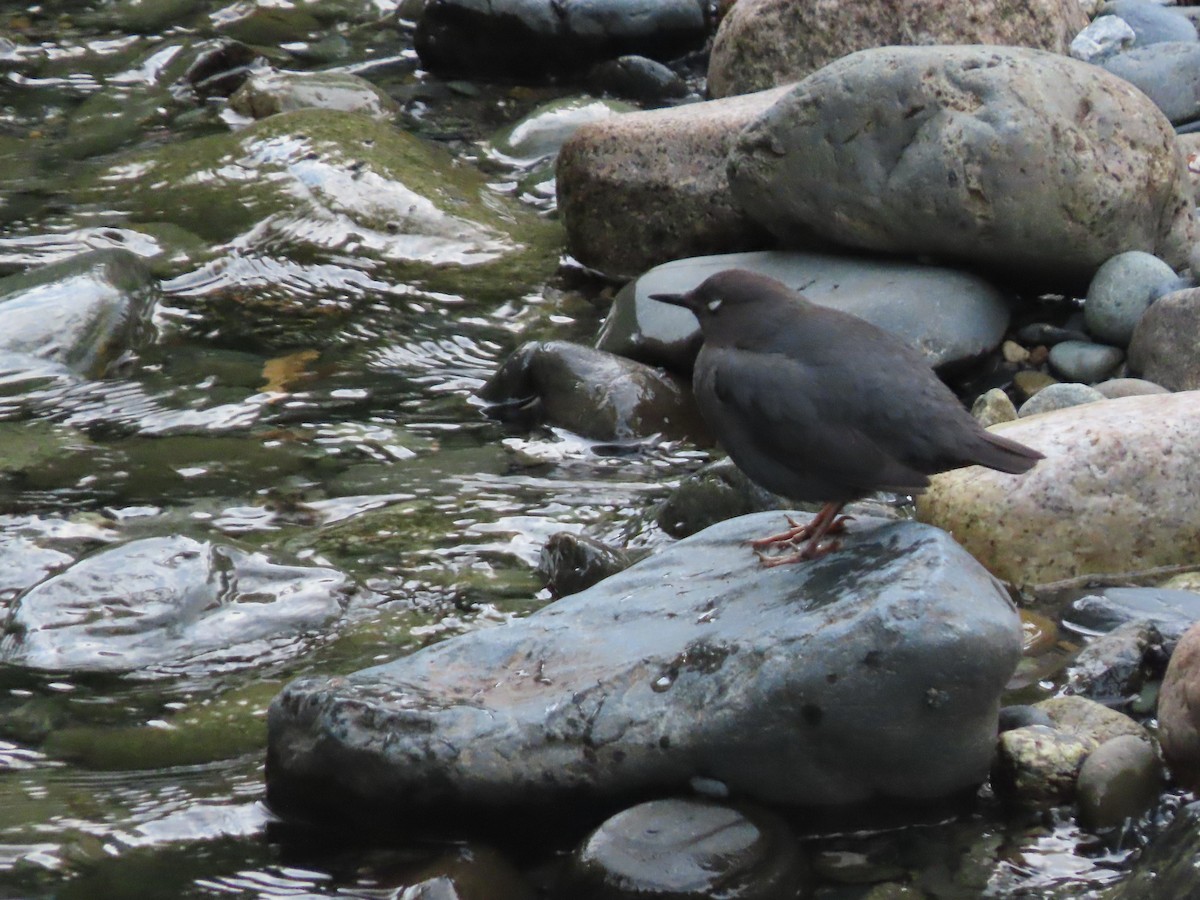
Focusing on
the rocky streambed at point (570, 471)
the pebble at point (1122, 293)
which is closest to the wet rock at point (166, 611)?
the rocky streambed at point (570, 471)

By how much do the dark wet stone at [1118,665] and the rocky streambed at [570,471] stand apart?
0.04 ft

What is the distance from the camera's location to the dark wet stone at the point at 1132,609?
4.79 m

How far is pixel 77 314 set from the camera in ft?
23.1

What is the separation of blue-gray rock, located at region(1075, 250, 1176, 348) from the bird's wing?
2.94 m

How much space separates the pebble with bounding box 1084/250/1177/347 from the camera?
6680 millimetres

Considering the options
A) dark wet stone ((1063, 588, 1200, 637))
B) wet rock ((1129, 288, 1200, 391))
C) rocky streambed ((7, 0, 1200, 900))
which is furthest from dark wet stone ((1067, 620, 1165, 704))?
wet rock ((1129, 288, 1200, 391))

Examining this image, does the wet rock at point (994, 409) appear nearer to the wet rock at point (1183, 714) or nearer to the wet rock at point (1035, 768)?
the wet rock at point (1183, 714)

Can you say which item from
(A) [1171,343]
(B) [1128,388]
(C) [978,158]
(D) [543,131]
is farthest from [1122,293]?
(D) [543,131]

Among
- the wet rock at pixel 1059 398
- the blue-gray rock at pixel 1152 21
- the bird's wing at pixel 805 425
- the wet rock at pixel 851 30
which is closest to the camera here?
the bird's wing at pixel 805 425

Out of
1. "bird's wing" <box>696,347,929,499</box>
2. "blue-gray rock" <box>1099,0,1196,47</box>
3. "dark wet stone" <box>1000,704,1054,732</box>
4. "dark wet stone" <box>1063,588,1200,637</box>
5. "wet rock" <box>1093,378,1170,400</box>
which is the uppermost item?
"bird's wing" <box>696,347,929,499</box>

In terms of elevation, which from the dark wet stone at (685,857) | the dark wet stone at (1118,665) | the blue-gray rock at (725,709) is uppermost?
the blue-gray rock at (725,709)

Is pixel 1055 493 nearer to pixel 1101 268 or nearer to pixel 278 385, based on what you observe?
pixel 1101 268

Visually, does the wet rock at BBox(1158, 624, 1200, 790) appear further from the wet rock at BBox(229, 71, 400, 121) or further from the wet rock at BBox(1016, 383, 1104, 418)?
the wet rock at BBox(229, 71, 400, 121)

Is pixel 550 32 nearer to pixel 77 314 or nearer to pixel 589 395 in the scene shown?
pixel 77 314
